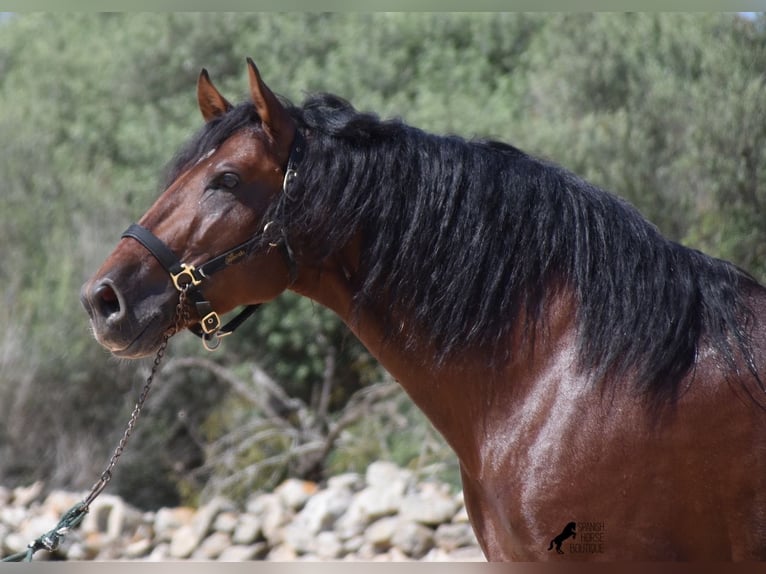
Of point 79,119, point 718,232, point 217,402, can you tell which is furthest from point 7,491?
point 718,232

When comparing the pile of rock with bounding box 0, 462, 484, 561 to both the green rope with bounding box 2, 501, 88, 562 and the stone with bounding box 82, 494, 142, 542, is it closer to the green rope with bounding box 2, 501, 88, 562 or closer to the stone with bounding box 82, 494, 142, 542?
the stone with bounding box 82, 494, 142, 542

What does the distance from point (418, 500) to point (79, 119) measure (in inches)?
245

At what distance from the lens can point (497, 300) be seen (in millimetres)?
2689

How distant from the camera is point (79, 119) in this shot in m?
10.5

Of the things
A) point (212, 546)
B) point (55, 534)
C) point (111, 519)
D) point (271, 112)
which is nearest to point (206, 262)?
point (271, 112)

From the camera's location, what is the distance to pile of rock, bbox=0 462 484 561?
6.62 meters

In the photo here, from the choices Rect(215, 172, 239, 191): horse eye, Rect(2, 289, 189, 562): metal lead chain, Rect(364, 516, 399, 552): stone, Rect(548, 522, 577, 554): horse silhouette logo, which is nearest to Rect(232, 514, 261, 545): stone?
Rect(364, 516, 399, 552): stone

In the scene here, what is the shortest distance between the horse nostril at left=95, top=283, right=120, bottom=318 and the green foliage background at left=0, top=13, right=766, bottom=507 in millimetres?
4448

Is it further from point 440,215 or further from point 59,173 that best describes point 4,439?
point 440,215

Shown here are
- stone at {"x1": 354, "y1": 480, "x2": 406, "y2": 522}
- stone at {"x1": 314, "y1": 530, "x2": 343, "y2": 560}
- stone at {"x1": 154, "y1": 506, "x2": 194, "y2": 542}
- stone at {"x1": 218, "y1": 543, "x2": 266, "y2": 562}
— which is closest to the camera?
stone at {"x1": 314, "y1": 530, "x2": 343, "y2": 560}

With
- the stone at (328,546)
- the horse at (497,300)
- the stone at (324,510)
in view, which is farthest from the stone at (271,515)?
the horse at (497,300)

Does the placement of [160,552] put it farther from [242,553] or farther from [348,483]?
[348,483]

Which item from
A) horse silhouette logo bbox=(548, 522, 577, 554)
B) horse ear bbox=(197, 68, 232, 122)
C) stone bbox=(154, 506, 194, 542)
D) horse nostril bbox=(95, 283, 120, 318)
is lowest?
horse silhouette logo bbox=(548, 522, 577, 554)

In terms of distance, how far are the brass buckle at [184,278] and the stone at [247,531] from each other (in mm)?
4870
